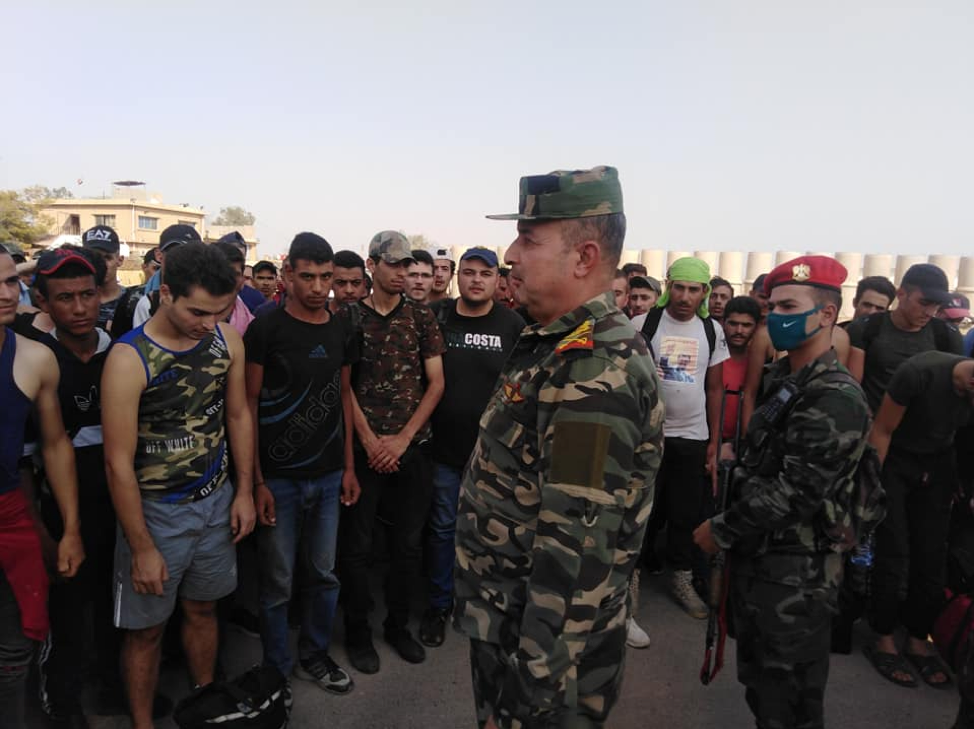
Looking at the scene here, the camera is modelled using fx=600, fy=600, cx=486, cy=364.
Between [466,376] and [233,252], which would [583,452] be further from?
[233,252]

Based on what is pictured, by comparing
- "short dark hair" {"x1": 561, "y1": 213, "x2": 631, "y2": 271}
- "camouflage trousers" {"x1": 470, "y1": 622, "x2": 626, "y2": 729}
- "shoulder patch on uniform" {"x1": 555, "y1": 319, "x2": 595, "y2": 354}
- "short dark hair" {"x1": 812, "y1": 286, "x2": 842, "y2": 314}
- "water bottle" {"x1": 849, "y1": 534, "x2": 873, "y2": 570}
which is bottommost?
"water bottle" {"x1": 849, "y1": 534, "x2": 873, "y2": 570}

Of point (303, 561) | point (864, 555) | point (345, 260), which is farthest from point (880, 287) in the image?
point (303, 561)

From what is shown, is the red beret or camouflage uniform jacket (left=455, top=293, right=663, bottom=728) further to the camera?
the red beret

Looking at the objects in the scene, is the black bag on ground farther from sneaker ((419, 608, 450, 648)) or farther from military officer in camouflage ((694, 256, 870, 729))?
military officer in camouflage ((694, 256, 870, 729))

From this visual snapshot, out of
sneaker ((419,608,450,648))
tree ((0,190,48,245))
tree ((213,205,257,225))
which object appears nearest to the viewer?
sneaker ((419,608,450,648))

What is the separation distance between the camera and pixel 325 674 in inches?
123

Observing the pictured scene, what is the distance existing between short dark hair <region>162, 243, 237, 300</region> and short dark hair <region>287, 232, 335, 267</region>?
1.86 ft

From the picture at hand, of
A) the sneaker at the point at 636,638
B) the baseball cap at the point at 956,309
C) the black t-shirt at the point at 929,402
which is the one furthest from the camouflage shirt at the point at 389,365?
the baseball cap at the point at 956,309

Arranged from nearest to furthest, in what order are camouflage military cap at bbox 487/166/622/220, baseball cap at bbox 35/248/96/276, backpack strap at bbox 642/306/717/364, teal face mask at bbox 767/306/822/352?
camouflage military cap at bbox 487/166/622/220, teal face mask at bbox 767/306/822/352, baseball cap at bbox 35/248/96/276, backpack strap at bbox 642/306/717/364

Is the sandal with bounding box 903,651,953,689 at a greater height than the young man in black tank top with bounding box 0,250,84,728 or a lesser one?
lesser

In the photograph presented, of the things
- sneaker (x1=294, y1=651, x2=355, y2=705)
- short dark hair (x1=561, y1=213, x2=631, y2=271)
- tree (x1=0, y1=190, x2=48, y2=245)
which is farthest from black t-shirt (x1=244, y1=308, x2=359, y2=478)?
tree (x1=0, y1=190, x2=48, y2=245)

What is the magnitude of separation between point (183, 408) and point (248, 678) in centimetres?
126

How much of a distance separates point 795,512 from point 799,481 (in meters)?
0.12

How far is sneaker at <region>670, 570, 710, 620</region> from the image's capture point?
159 inches
